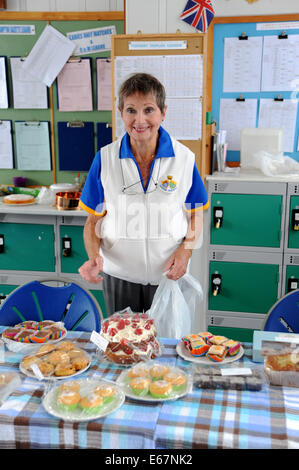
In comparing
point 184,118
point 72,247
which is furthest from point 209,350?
point 72,247

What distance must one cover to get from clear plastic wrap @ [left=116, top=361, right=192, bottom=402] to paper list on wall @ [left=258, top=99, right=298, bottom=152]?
2400 millimetres

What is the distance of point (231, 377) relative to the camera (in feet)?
4.34

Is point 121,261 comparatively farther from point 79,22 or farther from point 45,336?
point 79,22

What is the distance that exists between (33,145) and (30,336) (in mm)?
2406

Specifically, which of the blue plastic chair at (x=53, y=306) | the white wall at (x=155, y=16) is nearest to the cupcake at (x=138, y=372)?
the blue plastic chair at (x=53, y=306)

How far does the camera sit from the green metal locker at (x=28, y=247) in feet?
10.7

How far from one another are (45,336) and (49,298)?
39 centimetres

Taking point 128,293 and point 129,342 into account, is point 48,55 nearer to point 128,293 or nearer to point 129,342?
point 128,293

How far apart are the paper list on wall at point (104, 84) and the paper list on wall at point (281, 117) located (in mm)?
1102

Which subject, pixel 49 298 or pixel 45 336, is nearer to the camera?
pixel 45 336

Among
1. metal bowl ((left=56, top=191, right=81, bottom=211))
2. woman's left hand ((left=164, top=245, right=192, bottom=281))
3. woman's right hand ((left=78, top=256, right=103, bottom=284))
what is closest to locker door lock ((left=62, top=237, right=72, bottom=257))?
metal bowl ((left=56, top=191, right=81, bottom=211))

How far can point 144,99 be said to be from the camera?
177 cm

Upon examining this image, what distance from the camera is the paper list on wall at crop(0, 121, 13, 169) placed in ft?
12.1
